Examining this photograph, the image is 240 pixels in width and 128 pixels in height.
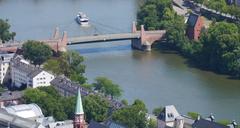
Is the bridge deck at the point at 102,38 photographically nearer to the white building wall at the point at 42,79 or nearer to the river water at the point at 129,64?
the river water at the point at 129,64

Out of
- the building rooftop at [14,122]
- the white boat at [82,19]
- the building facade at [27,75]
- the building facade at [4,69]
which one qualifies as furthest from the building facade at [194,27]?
the building rooftop at [14,122]

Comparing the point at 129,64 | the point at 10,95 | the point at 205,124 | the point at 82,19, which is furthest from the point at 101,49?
the point at 205,124

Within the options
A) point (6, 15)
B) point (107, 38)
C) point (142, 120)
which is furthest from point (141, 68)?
point (6, 15)

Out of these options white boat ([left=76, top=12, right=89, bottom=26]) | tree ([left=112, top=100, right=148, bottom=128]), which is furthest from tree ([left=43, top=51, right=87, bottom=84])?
white boat ([left=76, top=12, right=89, bottom=26])

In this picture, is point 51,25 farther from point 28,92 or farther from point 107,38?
point 28,92

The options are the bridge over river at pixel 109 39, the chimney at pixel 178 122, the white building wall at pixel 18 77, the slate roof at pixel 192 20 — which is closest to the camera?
the chimney at pixel 178 122

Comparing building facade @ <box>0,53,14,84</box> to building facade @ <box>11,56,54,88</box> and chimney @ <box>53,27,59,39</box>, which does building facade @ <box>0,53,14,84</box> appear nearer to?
building facade @ <box>11,56,54,88</box>
